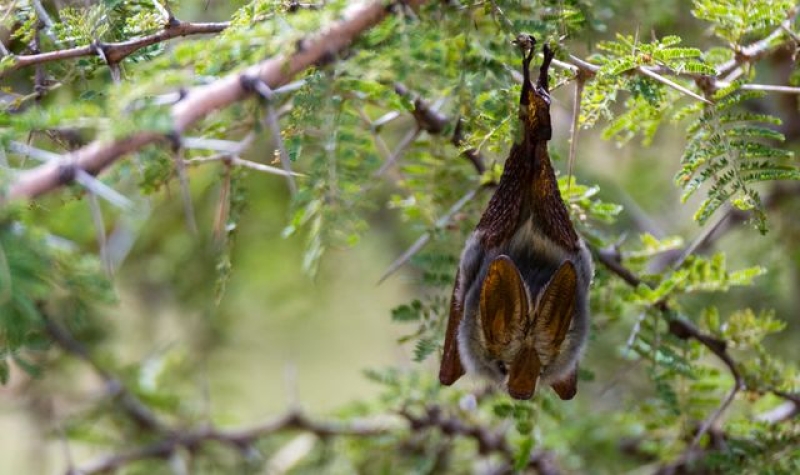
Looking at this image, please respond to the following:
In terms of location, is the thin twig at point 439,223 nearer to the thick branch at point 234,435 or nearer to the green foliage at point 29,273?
the green foliage at point 29,273

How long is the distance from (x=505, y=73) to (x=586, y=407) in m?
3.34

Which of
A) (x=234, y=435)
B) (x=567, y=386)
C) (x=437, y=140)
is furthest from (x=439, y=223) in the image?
(x=234, y=435)

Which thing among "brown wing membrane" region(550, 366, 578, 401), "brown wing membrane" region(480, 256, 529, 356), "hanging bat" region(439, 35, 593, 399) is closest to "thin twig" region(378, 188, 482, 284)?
"hanging bat" region(439, 35, 593, 399)

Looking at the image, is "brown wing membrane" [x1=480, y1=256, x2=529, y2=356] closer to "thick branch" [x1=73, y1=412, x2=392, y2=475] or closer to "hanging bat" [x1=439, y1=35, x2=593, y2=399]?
"hanging bat" [x1=439, y1=35, x2=593, y2=399]

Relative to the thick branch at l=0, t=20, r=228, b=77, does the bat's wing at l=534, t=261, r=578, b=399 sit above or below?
below

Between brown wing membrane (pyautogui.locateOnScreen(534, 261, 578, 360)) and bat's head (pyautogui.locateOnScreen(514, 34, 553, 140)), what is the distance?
0.35 m

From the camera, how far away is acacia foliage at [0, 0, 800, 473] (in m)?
1.94

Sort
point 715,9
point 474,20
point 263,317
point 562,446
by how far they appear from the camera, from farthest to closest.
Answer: point 263,317, point 562,446, point 715,9, point 474,20

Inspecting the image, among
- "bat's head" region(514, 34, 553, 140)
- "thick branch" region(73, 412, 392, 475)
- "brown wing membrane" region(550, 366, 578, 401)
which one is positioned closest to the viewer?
"bat's head" region(514, 34, 553, 140)

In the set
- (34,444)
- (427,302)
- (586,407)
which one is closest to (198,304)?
(34,444)

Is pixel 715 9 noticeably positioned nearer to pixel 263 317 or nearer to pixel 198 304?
pixel 198 304

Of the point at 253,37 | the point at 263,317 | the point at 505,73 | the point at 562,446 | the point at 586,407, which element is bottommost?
the point at 263,317

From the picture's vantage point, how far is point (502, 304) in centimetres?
267

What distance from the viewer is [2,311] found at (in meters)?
1.84
